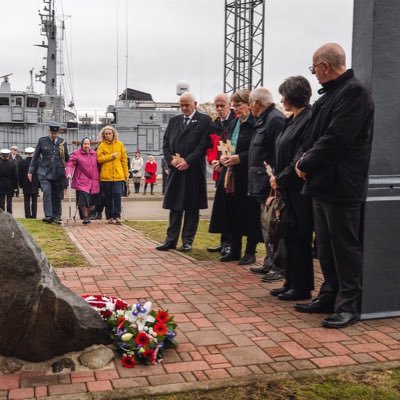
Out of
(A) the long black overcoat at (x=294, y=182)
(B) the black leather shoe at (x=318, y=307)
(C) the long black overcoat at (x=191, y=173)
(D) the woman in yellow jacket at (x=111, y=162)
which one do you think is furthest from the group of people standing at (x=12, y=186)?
(B) the black leather shoe at (x=318, y=307)

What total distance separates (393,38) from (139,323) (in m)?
2.84

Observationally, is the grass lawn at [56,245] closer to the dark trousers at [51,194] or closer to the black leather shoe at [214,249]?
the dark trousers at [51,194]

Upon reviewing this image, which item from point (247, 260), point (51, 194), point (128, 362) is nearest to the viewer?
point (128, 362)

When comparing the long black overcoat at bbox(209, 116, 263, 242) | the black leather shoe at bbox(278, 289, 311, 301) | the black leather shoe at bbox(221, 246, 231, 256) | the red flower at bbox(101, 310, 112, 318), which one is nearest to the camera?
the red flower at bbox(101, 310, 112, 318)

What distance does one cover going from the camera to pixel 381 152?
4652 millimetres

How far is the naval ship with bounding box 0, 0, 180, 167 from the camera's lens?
3538 centimetres

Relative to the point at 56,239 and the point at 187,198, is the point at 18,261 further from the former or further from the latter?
the point at 56,239

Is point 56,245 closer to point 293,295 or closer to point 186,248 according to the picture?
point 186,248

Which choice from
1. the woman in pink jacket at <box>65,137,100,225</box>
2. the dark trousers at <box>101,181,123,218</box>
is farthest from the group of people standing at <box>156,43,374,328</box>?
the woman in pink jacket at <box>65,137,100,225</box>

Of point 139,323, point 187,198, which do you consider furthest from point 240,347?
point 187,198

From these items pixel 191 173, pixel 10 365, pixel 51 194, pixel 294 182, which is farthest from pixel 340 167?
pixel 51 194

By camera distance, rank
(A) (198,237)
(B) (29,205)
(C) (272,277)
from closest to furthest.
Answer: (C) (272,277) < (A) (198,237) < (B) (29,205)

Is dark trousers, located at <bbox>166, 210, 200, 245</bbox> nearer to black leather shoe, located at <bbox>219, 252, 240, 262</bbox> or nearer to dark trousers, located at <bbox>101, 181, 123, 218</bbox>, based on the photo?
black leather shoe, located at <bbox>219, 252, 240, 262</bbox>

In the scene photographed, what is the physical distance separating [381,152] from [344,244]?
0.78 m
